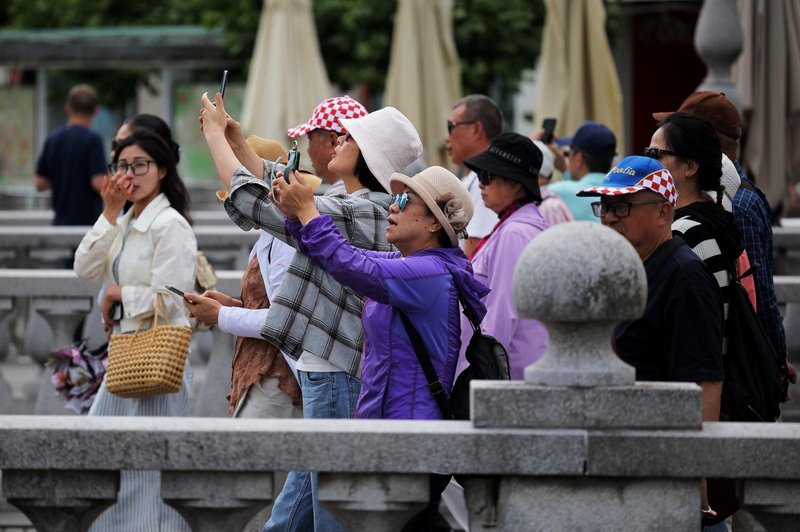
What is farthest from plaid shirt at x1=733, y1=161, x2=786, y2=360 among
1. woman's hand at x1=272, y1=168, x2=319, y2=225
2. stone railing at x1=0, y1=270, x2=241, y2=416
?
stone railing at x1=0, y1=270, x2=241, y2=416

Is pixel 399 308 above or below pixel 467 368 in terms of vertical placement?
above

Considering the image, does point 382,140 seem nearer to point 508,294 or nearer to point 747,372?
point 508,294

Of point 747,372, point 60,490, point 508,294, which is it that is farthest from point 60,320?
point 747,372

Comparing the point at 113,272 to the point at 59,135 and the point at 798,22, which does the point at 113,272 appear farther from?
the point at 798,22

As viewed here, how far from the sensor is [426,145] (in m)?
12.8

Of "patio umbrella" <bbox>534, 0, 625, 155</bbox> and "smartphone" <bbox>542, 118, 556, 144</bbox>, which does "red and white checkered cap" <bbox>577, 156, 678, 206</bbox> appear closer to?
"smartphone" <bbox>542, 118, 556, 144</bbox>

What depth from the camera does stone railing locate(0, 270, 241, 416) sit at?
24.6 ft

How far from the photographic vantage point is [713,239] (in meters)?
4.88

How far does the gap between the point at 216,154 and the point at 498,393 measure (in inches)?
61.8

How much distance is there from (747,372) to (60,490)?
225 centimetres

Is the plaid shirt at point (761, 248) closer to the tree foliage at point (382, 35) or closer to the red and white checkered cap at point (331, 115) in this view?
the red and white checkered cap at point (331, 115)

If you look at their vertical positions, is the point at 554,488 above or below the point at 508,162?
below

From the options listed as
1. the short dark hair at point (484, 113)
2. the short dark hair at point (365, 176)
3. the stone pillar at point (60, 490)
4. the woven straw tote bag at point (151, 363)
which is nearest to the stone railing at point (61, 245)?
the short dark hair at point (484, 113)

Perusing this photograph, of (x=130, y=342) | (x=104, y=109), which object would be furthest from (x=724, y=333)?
(x=104, y=109)
